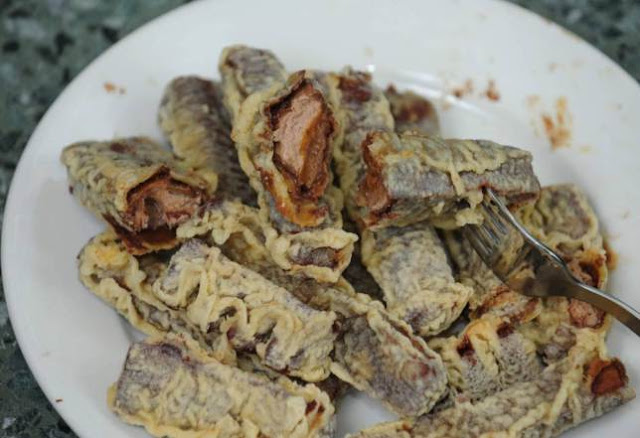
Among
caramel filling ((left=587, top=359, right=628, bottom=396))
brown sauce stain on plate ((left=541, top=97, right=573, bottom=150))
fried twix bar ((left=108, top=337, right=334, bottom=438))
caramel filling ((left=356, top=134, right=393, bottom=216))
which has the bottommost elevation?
fried twix bar ((left=108, top=337, right=334, bottom=438))

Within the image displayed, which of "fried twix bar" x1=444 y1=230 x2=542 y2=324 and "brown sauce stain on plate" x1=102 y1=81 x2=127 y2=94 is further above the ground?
"brown sauce stain on plate" x1=102 y1=81 x2=127 y2=94

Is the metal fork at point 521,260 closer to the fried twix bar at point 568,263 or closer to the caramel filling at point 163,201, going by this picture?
the fried twix bar at point 568,263

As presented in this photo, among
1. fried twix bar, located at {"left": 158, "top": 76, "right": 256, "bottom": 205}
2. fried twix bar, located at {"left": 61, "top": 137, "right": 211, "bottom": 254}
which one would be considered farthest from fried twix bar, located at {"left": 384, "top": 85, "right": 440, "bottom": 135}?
fried twix bar, located at {"left": 61, "top": 137, "right": 211, "bottom": 254}

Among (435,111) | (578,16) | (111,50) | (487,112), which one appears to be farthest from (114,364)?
(578,16)

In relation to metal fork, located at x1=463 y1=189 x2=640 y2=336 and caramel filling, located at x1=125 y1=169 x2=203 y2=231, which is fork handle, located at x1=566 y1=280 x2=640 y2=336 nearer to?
metal fork, located at x1=463 y1=189 x2=640 y2=336

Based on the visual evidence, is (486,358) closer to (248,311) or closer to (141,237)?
(248,311)

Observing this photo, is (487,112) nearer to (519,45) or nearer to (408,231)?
(519,45)

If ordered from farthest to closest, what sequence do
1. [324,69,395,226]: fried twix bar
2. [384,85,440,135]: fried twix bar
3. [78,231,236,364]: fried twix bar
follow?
[384,85,440,135]: fried twix bar, [324,69,395,226]: fried twix bar, [78,231,236,364]: fried twix bar
